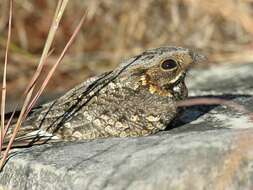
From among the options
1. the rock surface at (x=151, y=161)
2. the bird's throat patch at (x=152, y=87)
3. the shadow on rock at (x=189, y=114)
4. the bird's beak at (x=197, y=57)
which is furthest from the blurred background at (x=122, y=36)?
the rock surface at (x=151, y=161)

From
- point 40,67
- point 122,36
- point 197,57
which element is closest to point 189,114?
point 197,57

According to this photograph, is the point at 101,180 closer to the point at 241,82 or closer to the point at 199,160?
the point at 199,160

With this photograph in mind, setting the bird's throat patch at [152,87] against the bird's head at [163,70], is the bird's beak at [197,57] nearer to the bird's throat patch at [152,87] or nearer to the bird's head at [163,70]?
the bird's head at [163,70]

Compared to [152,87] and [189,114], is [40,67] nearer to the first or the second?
[152,87]

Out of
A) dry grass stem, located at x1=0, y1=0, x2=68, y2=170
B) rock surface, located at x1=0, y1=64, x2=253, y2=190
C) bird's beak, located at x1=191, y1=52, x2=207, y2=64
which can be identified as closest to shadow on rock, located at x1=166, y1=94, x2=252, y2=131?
rock surface, located at x1=0, y1=64, x2=253, y2=190

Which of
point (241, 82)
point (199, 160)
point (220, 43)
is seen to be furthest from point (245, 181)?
point (220, 43)

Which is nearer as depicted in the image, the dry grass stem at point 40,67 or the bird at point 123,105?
the dry grass stem at point 40,67

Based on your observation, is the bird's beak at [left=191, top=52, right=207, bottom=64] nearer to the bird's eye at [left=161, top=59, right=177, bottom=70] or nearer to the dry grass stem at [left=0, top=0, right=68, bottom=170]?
the bird's eye at [left=161, top=59, right=177, bottom=70]
